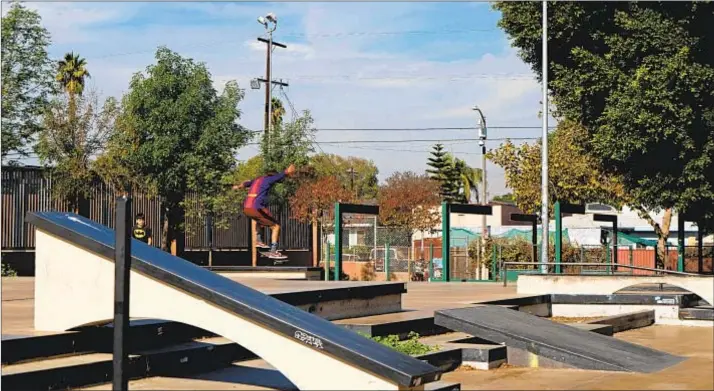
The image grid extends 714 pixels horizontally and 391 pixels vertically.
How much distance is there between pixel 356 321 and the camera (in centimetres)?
1149

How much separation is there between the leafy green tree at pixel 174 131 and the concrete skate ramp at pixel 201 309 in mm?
24642

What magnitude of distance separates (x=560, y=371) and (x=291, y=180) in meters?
32.8

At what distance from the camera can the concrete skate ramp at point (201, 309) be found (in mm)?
6703

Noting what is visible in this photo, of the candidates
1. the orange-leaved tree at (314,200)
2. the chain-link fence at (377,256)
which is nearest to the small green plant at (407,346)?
the chain-link fence at (377,256)

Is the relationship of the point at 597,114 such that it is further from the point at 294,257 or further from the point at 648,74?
the point at 294,257

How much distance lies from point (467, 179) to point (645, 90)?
190 ft

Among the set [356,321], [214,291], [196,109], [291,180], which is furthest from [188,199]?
[214,291]

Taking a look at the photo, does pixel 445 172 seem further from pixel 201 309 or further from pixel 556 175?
pixel 201 309

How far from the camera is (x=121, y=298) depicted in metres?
5.43

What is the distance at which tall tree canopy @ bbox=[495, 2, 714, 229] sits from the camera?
2330 centimetres

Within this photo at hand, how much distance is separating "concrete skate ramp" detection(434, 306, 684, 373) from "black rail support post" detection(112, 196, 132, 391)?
19.8ft

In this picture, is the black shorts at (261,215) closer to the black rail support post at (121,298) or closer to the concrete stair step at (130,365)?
the concrete stair step at (130,365)

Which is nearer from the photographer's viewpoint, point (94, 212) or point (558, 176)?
point (94, 212)

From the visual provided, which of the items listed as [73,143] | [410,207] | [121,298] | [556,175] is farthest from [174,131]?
[121,298]
